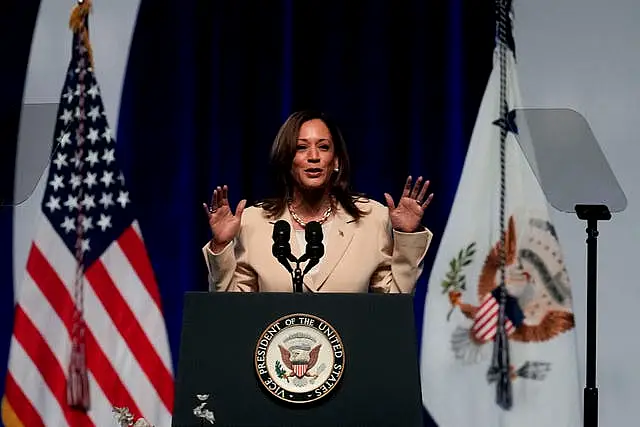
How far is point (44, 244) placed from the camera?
12.1ft

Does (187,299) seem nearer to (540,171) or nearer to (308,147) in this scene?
(308,147)

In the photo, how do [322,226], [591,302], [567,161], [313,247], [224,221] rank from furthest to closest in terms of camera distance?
[567,161], [591,302], [322,226], [224,221], [313,247]

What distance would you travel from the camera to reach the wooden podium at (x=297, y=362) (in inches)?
69.3

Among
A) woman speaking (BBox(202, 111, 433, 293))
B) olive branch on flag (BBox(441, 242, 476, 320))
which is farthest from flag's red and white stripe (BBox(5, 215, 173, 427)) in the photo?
woman speaking (BBox(202, 111, 433, 293))

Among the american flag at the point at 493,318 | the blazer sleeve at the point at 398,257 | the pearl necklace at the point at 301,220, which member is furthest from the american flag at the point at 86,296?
the blazer sleeve at the point at 398,257

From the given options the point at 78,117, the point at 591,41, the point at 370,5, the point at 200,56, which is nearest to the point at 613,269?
the point at 591,41

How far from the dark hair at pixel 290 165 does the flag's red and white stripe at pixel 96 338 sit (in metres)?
1.29

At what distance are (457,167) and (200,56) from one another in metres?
1.10

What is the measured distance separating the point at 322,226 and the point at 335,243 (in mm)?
68

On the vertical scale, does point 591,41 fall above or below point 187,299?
above

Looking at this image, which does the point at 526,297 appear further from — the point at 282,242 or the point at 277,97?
the point at 282,242

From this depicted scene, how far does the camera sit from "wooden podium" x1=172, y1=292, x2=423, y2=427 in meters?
1.76

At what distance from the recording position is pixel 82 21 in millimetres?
3750

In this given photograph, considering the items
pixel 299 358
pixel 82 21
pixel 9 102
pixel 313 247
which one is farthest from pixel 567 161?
pixel 9 102
